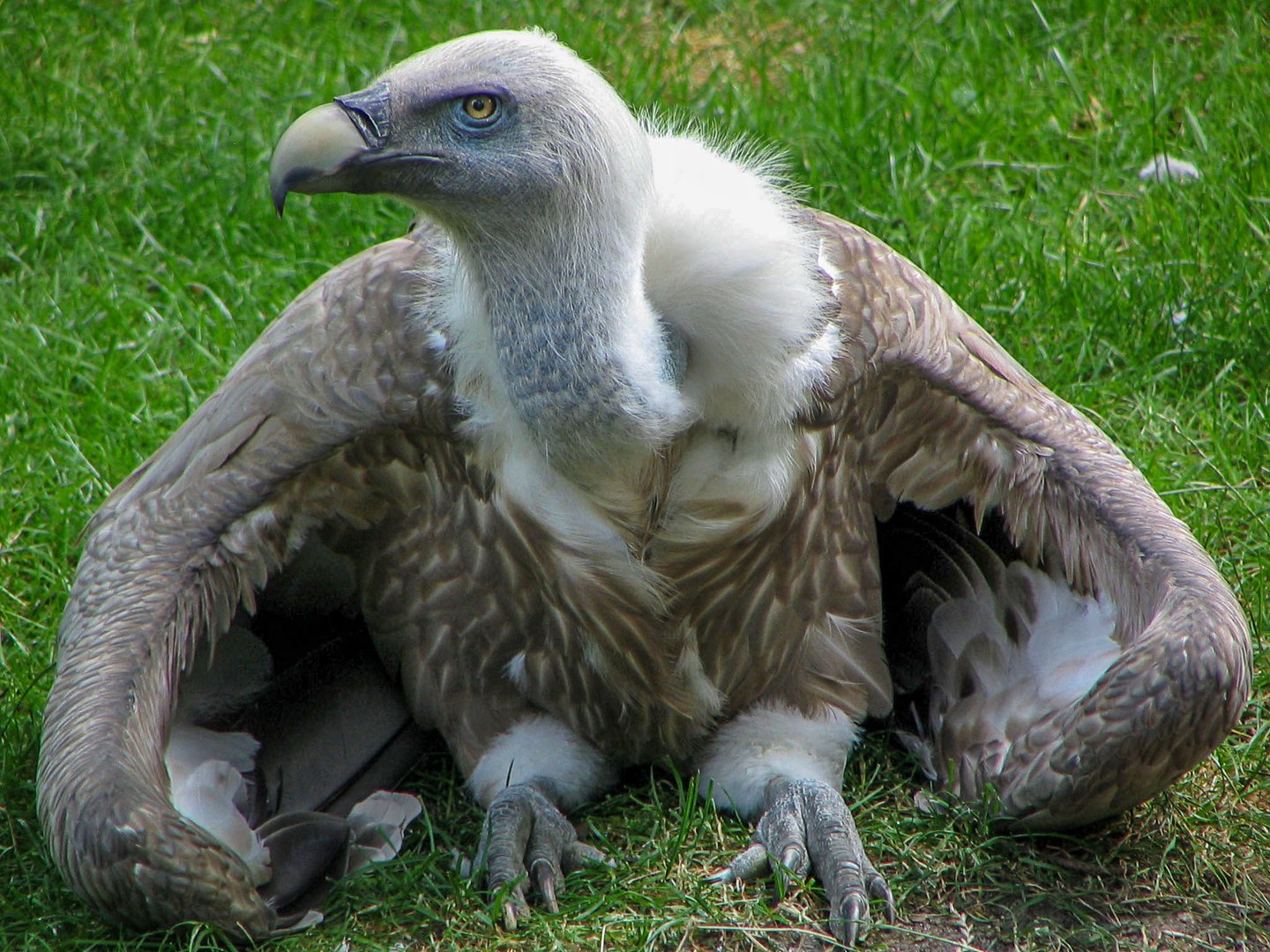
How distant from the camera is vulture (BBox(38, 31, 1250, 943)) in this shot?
3242 mm

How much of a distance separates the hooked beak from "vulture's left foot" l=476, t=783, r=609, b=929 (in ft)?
4.55

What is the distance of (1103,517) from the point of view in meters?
3.71

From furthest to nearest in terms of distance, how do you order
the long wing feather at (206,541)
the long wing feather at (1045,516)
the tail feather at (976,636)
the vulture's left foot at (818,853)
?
the tail feather at (976,636) → the vulture's left foot at (818,853) → the long wing feather at (1045,516) → the long wing feather at (206,541)

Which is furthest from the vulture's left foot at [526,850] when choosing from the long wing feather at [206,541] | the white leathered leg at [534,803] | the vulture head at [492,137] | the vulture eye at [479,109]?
the vulture eye at [479,109]

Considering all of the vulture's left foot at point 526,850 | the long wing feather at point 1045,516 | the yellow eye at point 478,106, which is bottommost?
the vulture's left foot at point 526,850

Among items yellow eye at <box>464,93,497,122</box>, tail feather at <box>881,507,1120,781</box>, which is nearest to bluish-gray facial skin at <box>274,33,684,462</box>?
yellow eye at <box>464,93,497,122</box>

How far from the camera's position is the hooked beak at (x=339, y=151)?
3.08 m

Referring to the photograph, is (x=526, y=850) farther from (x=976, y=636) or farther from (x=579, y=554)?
(x=976, y=636)

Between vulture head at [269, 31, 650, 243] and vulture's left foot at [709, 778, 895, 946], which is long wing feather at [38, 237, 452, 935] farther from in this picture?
vulture's left foot at [709, 778, 895, 946]

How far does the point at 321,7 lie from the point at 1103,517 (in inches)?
181

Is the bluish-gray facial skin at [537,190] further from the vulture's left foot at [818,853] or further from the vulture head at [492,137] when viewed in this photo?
the vulture's left foot at [818,853]

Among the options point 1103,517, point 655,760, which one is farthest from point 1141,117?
point 655,760

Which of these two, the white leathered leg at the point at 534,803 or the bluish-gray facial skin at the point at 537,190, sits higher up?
the bluish-gray facial skin at the point at 537,190

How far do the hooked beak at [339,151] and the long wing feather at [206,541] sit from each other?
53 cm
